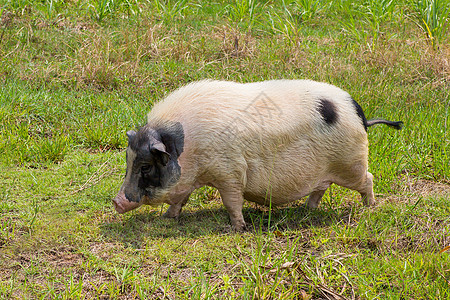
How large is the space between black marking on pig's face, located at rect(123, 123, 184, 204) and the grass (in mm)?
375

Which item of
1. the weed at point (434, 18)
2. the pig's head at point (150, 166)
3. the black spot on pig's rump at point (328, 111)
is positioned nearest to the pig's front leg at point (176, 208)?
the pig's head at point (150, 166)

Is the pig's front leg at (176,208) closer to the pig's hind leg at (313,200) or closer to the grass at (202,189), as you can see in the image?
the grass at (202,189)

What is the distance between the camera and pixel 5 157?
5.26 metres

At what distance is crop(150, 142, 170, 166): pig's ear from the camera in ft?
12.3

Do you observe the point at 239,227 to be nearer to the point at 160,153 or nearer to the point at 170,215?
the point at 170,215

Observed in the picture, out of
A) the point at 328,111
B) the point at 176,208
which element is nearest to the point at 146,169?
the point at 176,208

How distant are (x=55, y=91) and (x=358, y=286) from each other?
4.71 m

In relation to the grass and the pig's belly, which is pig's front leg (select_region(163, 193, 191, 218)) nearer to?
the grass

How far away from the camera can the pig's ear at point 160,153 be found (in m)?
3.75

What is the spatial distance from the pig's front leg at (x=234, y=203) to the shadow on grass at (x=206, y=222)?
0.23 ft

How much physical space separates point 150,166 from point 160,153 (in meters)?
0.16

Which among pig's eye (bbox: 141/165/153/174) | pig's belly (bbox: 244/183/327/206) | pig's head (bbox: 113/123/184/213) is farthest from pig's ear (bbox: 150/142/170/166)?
pig's belly (bbox: 244/183/327/206)

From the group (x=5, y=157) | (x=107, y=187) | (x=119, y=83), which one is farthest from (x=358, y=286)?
(x=119, y=83)

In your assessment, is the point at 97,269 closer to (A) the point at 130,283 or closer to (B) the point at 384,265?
(A) the point at 130,283
